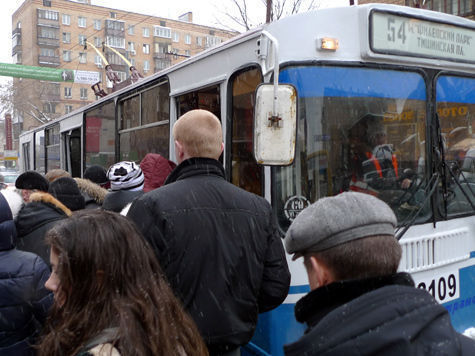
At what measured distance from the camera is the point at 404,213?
327 cm

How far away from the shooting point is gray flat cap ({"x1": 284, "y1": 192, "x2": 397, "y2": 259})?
1.27m

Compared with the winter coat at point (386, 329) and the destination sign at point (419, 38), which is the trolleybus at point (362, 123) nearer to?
the destination sign at point (419, 38)

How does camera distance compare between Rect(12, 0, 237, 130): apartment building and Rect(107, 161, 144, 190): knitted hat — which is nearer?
Rect(107, 161, 144, 190): knitted hat

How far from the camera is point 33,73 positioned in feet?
64.6

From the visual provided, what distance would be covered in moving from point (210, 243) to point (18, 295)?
87 cm

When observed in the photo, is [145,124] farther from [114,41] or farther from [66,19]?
[66,19]

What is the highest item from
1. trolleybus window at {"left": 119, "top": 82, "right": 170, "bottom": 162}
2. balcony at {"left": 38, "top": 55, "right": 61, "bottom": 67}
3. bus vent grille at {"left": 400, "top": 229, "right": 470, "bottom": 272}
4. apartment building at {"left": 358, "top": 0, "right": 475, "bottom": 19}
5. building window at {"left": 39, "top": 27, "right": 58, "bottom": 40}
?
building window at {"left": 39, "top": 27, "right": 58, "bottom": 40}

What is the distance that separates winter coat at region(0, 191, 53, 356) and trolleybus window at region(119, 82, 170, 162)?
91.2 inches

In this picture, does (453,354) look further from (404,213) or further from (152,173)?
(152,173)

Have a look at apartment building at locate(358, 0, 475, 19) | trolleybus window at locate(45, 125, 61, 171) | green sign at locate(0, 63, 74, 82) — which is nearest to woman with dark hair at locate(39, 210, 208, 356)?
trolleybus window at locate(45, 125, 61, 171)

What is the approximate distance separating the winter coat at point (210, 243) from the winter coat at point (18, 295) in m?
0.52

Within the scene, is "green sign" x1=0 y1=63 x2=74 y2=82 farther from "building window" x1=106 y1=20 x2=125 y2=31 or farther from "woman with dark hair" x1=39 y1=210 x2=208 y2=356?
"building window" x1=106 y1=20 x2=125 y2=31

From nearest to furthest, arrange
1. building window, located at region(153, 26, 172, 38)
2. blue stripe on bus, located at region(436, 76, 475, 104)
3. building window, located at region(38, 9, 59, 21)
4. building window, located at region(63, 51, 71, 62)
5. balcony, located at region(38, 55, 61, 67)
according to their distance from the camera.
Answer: blue stripe on bus, located at region(436, 76, 475, 104) → building window, located at region(38, 9, 59, 21) → balcony, located at region(38, 55, 61, 67) → building window, located at region(63, 51, 71, 62) → building window, located at region(153, 26, 172, 38)

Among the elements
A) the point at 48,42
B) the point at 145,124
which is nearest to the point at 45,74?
the point at 145,124
